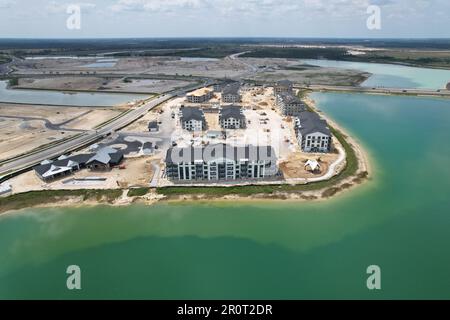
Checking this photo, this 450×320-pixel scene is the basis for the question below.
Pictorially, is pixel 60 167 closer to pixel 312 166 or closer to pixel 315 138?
pixel 312 166

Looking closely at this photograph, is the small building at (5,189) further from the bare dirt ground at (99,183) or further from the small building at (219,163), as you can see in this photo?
the small building at (219,163)

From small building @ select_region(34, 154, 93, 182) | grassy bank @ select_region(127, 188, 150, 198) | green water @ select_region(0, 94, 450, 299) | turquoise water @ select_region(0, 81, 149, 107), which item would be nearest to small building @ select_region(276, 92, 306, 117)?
green water @ select_region(0, 94, 450, 299)

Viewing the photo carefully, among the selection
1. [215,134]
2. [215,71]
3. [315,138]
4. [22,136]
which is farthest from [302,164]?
[215,71]

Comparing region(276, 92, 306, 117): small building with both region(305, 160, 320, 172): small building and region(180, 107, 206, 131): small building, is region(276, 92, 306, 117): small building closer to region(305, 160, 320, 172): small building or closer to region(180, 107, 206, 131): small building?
region(180, 107, 206, 131): small building

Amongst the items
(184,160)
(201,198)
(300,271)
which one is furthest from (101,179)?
(300,271)

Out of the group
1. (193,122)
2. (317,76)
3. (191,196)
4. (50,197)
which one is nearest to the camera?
(50,197)

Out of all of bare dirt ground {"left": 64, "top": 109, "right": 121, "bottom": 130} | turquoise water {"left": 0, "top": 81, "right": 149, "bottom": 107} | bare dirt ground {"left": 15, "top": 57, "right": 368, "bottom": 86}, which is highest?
bare dirt ground {"left": 15, "top": 57, "right": 368, "bottom": 86}

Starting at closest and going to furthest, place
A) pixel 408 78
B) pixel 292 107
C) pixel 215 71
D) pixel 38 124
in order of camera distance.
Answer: pixel 38 124
pixel 292 107
pixel 408 78
pixel 215 71
